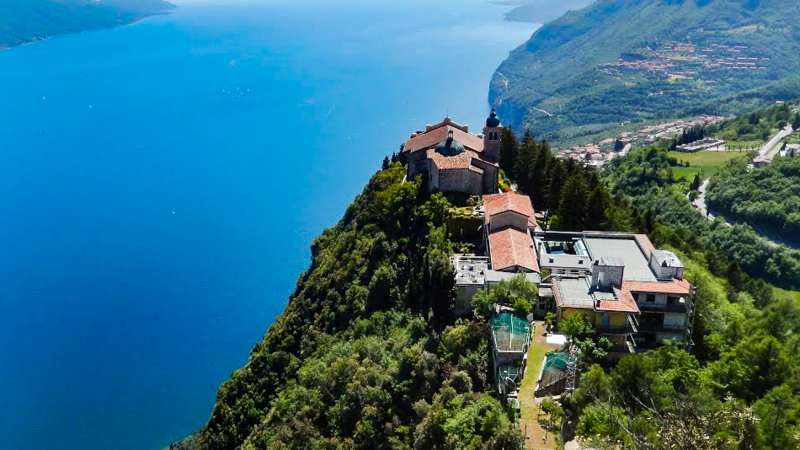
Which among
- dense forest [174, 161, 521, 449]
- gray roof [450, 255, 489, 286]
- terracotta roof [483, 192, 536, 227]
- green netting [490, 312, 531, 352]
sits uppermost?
terracotta roof [483, 192, 536, 227]

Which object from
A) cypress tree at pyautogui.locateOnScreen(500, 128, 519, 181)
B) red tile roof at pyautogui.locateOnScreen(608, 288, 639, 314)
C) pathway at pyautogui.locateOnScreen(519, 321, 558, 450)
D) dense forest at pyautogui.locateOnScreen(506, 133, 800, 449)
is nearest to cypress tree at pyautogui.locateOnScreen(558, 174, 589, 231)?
dense forest at pyautogui.locateOnScreen(506, 133, 800, 449)

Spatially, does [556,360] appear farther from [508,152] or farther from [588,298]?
[508,152]

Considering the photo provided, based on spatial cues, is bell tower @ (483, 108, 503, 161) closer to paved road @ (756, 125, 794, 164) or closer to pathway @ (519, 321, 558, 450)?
pathway @ (519, 321, 558, 450)

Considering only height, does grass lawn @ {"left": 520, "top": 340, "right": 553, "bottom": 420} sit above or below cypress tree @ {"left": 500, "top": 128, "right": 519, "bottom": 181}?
below

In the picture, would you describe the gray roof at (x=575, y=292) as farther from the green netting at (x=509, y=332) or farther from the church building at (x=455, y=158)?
the church building at (x=455, y=158)

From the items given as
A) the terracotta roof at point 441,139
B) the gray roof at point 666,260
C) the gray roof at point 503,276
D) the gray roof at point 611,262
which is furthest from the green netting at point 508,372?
the terracotta roof at point 441,139

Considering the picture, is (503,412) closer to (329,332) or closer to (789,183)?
(329,332)

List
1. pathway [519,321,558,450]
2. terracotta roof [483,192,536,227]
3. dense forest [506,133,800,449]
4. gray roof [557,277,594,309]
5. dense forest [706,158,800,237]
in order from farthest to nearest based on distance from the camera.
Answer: dense forest [706,158,800,237] < terracotta roof [483,192,536,227] < gray roof [557,277,594,309] < pathway [519,321,558,450] < dense forest [506,133,800,449]

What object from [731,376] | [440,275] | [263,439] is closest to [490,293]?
[440,275]
